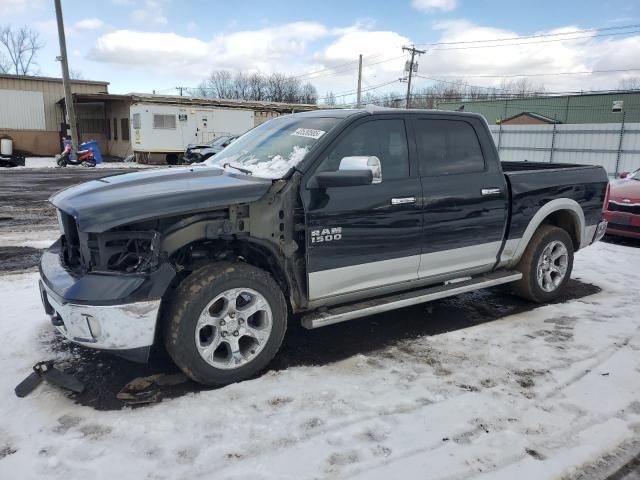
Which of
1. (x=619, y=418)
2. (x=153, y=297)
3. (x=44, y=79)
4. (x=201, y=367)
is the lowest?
(x=619, y=418)

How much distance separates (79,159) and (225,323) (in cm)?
2318

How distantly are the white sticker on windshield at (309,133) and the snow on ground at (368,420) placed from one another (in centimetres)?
179

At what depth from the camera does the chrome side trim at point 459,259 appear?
14.1ft

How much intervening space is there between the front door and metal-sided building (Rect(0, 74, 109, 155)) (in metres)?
29.5

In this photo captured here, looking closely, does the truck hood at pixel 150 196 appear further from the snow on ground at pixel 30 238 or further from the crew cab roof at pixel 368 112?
the snow on ground at pixel 30 238

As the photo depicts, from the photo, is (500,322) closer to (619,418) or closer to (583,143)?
(619,418)

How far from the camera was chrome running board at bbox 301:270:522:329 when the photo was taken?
370 centimetres

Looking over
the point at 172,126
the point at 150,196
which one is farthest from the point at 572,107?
the point at 150,196

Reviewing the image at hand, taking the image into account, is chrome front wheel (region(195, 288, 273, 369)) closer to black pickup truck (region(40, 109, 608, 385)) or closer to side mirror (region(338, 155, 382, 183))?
black pickup truck (region(40, 109, 608, 385))

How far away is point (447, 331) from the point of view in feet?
14.8

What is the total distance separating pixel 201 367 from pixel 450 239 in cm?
238

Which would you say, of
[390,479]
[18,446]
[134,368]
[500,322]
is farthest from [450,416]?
[18,446]

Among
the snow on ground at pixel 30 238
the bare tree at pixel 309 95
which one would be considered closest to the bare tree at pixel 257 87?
the bare tree at pixel 309 95

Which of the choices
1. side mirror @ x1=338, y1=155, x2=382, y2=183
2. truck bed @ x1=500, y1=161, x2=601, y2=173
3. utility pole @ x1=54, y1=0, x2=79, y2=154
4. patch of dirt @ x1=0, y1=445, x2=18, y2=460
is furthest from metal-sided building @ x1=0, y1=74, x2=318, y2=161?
patch of dirt @ x1=0, y1=445, x2=18, y2=460
